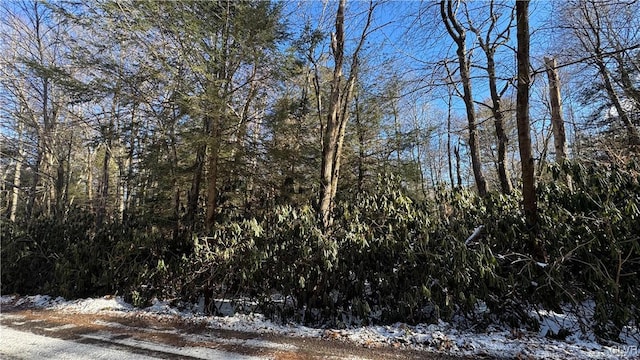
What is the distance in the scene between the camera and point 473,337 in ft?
10.6

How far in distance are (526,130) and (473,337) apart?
2623mm

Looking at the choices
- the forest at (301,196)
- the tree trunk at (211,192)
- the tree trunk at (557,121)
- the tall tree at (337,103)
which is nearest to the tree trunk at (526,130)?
the forest at (301,196)

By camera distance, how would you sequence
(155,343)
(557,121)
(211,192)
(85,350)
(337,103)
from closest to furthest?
1. (85,350)
2. (155,343)
3. (557,121)
4. (211,192)
5. (337,103)

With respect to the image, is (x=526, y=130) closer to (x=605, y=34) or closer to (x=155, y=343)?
(x=605, y=34)

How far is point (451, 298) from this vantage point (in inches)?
135

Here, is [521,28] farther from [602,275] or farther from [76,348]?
[76,348]

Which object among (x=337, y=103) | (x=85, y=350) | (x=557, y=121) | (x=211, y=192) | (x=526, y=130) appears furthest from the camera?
(x=337, y=103)

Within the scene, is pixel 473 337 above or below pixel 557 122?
below

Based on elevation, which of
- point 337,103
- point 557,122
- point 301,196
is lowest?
point 301,196

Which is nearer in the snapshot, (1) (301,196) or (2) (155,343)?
(2) (155,343)

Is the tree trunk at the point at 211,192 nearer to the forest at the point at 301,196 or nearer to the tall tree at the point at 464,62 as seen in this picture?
the forest at the point at 301,196

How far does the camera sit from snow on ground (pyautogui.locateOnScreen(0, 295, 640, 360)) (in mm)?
2824

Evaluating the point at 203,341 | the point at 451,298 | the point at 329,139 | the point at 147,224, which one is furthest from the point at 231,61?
the point at 451,298

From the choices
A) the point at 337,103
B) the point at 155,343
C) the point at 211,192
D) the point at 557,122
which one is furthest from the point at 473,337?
the point at 211,192
